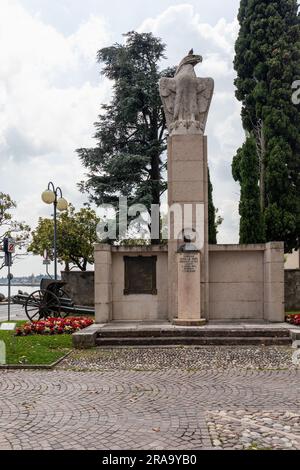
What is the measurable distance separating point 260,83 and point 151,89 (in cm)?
588

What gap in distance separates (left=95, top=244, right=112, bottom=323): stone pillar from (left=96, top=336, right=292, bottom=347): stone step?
1992mm

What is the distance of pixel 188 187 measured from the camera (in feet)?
41.7

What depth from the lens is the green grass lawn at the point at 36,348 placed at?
8.65 meters

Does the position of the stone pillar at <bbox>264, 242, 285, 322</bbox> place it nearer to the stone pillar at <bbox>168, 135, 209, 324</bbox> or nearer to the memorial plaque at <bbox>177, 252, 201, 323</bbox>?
the stone pillar at <bbox>168, 135, 209, 324</bbox>

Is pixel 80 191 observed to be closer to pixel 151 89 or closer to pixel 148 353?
pixel 151 89

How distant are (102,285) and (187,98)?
5763 mm

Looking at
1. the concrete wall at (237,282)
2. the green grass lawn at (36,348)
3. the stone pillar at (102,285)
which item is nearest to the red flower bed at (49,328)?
the green grass lawn at (36,348)

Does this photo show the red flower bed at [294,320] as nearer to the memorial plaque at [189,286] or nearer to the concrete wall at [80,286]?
the memorial plaque at [189,286]

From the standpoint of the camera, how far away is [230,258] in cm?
1306

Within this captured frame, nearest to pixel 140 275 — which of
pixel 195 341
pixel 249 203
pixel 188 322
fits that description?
pixel 188 322

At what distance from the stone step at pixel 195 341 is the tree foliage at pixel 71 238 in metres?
24.3

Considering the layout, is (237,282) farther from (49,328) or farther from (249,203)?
(249,203)

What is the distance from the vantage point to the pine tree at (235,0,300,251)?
2331 centimetres
